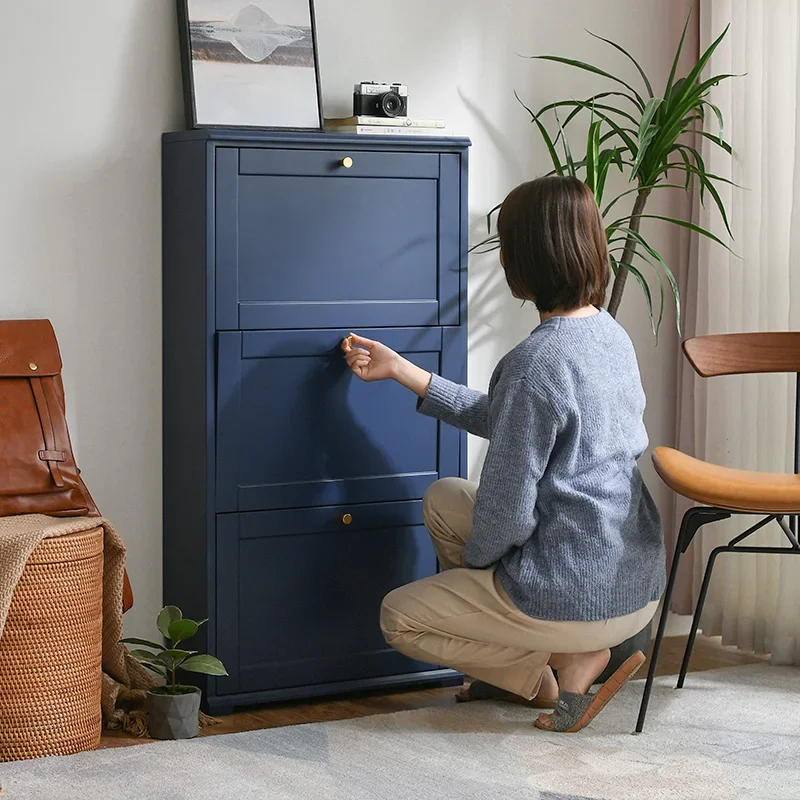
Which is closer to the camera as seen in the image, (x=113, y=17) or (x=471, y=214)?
(x=113, y=17)

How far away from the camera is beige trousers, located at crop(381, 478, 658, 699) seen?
2.70 meters

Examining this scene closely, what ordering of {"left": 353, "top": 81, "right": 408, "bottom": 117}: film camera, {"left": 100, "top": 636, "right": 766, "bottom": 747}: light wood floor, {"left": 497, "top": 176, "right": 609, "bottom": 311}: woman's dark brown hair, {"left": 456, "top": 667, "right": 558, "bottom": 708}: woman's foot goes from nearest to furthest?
{"left": 497, "top": 176, "right": 609, "bottom": 311}: woman's dark brown hair < {"left": 100, "top": 636, "right": 766, "bottom": 747}: light wood floor < {"left": 456, "top": 667, "right": 558, "bottom": 708}: woman's foot < {"left": 353, "top": 81, "right": 408, "bottom": 117}: film camera

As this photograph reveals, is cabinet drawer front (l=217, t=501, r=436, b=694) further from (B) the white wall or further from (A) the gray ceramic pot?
(B) the white wall

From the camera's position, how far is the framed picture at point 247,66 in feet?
9.73

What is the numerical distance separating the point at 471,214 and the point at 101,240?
40.2 inches

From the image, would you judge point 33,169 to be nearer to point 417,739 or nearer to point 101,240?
point 101,240

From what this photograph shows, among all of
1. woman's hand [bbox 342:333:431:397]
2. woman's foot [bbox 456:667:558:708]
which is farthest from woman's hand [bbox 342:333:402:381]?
woman's foot [bbox 456:667:558:708]

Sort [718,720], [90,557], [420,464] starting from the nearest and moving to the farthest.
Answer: [90,557] < [718,720] < [420,464]

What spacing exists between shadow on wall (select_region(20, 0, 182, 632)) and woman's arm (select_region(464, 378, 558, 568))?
907 millimetres

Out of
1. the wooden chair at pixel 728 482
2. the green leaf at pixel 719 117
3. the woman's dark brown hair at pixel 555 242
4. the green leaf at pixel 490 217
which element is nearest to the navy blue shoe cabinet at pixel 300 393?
the green leaf at pixel 490 217

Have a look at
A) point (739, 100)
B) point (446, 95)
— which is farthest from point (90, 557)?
point (739, 100)

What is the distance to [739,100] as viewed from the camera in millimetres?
3514

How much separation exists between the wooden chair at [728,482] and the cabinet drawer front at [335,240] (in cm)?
65

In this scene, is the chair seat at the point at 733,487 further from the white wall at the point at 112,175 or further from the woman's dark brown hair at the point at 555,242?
the white wall at the point at 112,175
